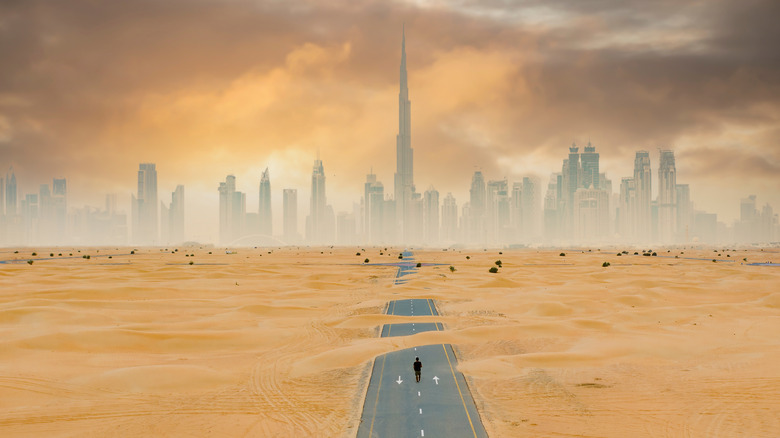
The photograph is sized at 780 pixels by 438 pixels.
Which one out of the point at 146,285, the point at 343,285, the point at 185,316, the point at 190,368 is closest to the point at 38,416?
the point at 190,368

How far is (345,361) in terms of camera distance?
36.0m

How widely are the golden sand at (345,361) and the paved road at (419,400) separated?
79cm

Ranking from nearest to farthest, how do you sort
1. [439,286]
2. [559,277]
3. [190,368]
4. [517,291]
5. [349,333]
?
1. [190,368]
2. [349,333]
3. [517,291]
4. [439,286]
5. [559,277]

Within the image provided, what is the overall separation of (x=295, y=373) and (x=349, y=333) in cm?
1340

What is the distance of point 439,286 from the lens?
8288 centimetres

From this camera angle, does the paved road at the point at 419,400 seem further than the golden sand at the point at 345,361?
No

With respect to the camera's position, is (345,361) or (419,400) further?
(345,361)

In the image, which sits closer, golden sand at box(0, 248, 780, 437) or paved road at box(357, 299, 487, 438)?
paved road at box(357, 299, 487, 438)

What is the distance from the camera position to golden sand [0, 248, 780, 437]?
25.0 m

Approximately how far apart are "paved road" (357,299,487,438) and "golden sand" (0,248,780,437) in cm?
79

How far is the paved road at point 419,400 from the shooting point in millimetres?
23000

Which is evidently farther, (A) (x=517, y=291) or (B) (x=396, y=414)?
(A) (x=517, y=291)

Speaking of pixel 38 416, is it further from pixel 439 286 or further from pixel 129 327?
pixel 439 286

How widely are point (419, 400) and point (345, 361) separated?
10172mm
